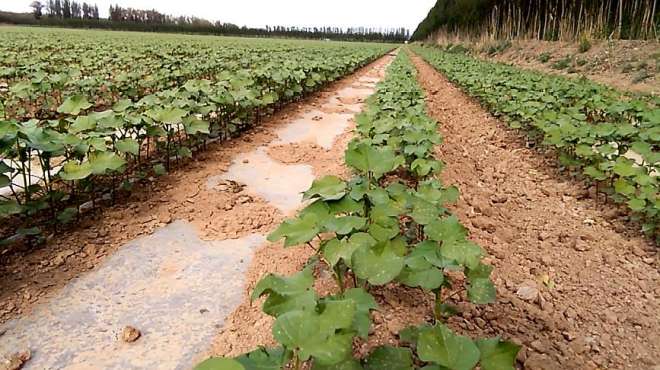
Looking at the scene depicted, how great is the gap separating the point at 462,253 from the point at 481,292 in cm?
21

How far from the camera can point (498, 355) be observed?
115 centimetres

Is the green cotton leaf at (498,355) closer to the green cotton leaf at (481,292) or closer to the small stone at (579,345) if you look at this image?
the green cotton leaf at (481,292)

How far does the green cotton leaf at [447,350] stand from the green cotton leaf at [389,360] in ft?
0.26

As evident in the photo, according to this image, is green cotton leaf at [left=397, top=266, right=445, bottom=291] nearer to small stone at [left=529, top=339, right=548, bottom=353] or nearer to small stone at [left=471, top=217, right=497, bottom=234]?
small stone at [left=529, top=339, right=548, bottom=353]

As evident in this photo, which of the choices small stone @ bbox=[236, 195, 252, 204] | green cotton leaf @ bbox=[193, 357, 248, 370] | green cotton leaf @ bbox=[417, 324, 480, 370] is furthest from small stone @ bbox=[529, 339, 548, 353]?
small stone @ bbox=[236, 195, 252, 204]

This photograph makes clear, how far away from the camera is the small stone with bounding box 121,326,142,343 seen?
1.80 meters

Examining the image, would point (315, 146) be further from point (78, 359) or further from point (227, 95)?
point (78, 359)

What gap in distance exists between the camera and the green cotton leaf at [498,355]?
44.4 inches

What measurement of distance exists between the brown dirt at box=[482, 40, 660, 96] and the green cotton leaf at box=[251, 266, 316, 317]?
318 inches

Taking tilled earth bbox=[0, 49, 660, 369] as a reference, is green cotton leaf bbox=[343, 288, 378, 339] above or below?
above

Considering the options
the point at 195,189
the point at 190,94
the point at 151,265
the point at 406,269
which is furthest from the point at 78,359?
the point at 190,94

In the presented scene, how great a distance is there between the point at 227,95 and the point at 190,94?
383mm

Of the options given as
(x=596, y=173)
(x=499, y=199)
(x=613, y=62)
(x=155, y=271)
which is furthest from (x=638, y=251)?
(x=613, y=62)

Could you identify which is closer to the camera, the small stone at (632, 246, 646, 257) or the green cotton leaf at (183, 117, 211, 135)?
the small stone at (632, 246, 646, 257)
